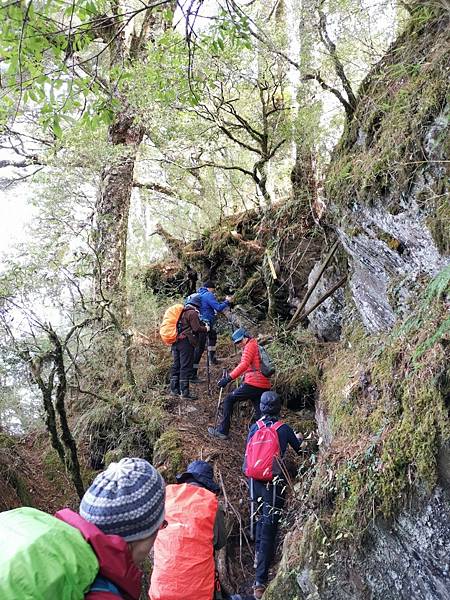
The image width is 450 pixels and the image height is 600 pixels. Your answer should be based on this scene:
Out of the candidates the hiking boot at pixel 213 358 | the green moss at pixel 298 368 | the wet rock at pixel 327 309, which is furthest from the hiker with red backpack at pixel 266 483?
the hiking boot at pixel 213 358

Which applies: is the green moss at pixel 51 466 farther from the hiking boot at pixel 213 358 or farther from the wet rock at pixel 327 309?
the wet rock at pixel 327 309

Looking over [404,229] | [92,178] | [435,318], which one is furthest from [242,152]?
[435,318]

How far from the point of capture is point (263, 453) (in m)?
5.66

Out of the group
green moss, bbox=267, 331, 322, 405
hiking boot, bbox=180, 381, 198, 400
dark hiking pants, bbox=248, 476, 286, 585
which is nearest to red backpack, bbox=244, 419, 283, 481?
dark hiking pants, bbox=248, 476, 286, 585

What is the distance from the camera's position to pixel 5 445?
8.60 m

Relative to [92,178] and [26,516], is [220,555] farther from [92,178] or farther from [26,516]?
[92,178]

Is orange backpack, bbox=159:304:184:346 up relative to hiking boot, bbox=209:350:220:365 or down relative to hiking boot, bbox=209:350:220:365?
up

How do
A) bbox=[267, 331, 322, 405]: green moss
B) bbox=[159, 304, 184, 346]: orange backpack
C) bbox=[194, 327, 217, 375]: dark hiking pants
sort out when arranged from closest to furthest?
bbox=[267, 331, 322, 405]: green moss, bbox=[159, 304, 184, 346]: orange backpack, bbox=[194, 327, 217, 375]: dark hiking pants

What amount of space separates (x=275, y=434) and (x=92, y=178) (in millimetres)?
8158

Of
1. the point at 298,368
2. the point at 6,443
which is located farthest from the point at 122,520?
the point at 6,443

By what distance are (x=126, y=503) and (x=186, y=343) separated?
22.9 feet

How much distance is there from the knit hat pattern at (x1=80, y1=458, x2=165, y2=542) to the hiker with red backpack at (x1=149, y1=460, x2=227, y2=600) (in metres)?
1.89

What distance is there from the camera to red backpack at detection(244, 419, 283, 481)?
5594 mm

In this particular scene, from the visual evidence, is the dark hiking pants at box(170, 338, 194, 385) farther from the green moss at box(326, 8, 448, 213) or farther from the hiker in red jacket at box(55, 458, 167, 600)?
the hiker in red jacket at box(55, 458, 167, 600)
